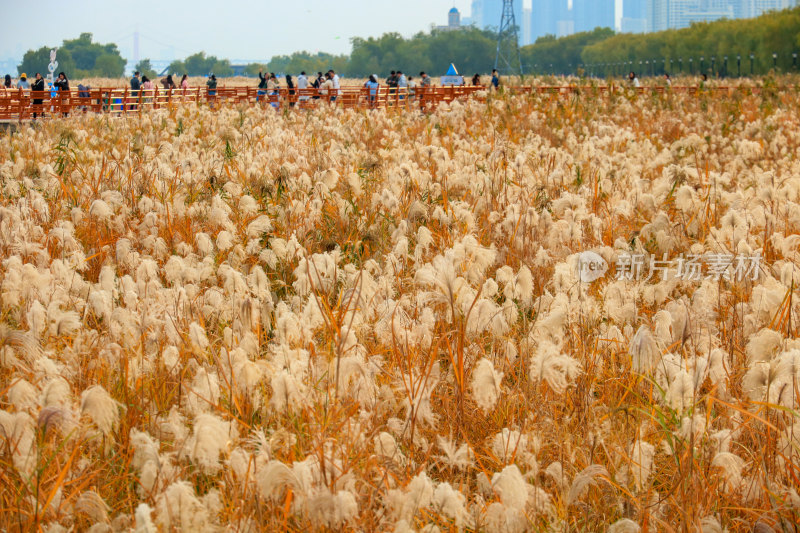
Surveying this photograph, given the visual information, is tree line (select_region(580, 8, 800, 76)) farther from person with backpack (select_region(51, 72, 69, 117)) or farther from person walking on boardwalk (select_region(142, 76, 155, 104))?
person with backpack (select_region(51, 72, 69, 117))

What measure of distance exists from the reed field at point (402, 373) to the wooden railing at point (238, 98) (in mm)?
11516

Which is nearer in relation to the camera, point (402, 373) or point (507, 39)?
point (402, 373)

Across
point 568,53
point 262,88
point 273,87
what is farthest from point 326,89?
point 568,53

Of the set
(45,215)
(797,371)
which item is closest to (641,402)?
(797,371)

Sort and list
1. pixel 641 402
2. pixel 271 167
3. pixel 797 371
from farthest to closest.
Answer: pixel 271 167 → pixel 641 402 → pixel 797 371

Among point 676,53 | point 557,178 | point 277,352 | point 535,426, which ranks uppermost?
point 676,53

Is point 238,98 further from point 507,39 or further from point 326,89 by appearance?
point 507,39

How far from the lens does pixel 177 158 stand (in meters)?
8.35

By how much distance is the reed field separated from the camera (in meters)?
2.23

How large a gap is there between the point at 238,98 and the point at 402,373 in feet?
72.2

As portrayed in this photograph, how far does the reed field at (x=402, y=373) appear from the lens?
223 cm

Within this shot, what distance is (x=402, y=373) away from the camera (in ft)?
9.07

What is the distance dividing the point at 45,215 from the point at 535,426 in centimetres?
391

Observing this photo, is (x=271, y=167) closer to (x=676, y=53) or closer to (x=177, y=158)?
(x=177, y=158)
